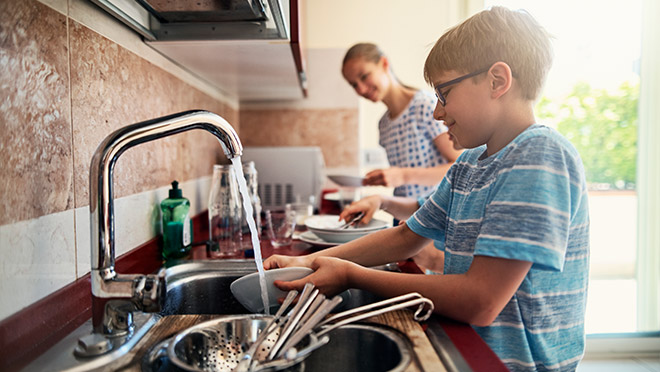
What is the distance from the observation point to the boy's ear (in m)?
0.79

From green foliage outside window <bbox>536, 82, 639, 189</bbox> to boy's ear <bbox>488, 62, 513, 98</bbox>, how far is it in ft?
7.86

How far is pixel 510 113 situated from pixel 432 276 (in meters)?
0.32

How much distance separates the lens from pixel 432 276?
738mm

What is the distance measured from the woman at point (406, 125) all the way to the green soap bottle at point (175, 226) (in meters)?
0.76

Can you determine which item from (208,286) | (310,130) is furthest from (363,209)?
(310,130)

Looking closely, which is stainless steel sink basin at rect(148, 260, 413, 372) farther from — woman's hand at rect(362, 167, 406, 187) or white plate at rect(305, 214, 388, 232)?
woman's hand at rect(362, 167, 406, 187)

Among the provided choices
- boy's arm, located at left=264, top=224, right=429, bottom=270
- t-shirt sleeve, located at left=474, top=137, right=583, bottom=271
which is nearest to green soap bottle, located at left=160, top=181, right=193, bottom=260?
boy's arm, located at left=264, top=224, right=429, bottom=270

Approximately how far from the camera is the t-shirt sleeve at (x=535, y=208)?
2.11ft

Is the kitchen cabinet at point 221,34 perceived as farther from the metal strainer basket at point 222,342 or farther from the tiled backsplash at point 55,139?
the metal strainer basket at point 222,342

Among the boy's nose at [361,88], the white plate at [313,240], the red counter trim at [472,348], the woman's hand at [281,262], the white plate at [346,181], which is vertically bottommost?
the red counter trim at [472,348]

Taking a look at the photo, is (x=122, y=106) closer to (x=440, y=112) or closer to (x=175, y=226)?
(x=175, y=226)

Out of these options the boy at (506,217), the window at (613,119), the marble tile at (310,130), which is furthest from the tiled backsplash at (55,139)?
the window at (613,119)

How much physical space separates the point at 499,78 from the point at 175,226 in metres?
0.80

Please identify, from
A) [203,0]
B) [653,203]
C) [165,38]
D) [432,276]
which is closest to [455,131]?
[432,276]
